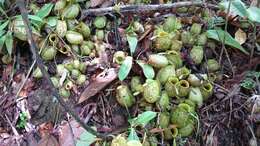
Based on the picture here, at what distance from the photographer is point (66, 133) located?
2.06 metres

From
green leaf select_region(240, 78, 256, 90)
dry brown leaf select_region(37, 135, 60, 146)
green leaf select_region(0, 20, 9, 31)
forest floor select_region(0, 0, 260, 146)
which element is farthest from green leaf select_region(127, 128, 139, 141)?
green leaf select_region(0, 20, 9, 31)

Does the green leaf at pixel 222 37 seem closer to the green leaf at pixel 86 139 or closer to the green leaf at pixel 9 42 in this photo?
the green leaf at pixel 86 139

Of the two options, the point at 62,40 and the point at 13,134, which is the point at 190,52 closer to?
the point at 62,40

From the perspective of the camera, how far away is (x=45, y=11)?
234cm

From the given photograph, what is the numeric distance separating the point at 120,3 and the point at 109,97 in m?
0.60

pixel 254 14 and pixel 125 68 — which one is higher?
pixel 254 14

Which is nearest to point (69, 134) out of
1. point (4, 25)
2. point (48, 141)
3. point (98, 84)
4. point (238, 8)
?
point (48, 141)

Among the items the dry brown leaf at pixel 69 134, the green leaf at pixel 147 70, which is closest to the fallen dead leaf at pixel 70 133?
the dry brown leaf at pixel 69 134

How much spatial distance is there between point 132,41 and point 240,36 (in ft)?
1.95

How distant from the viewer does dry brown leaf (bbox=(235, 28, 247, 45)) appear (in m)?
2.24

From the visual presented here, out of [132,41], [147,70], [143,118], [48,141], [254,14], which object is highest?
[254,14]

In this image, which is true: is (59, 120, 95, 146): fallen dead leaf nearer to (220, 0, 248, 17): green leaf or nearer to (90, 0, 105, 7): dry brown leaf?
(90, 0, 105, 7): dry brown leaf

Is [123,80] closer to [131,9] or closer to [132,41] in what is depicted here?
[132,41]

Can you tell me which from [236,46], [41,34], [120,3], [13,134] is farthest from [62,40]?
[236,46]
